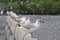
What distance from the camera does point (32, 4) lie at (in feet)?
61.5

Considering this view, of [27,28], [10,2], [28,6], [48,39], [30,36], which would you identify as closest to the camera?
[30,36]

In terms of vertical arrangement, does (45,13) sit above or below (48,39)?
below

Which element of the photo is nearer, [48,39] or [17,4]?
[48,39]

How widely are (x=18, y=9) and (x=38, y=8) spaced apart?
4.74ft

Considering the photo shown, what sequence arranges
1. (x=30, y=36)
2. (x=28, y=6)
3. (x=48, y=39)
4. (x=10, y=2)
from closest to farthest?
1. (x=30, y=36)
2. (x=48, y=39)
3. (x=28, y=6)
4. (x=10, y=2)

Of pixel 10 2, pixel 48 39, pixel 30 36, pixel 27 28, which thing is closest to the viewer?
pixel 30 36

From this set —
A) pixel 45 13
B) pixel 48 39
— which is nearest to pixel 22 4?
pixel 45 13

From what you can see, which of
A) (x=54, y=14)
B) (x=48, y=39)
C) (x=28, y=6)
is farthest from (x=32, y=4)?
(x=48, y=39)

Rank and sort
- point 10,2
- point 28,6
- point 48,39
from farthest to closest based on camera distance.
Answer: point 10,2 → point 28,6 → point 48,39

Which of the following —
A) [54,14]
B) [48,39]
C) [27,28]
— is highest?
[27,28]

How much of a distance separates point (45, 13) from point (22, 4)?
1.81m

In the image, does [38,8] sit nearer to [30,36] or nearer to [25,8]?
[25,8]

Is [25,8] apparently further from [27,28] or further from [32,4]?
[27,28]

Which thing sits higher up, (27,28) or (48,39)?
(27,28)
